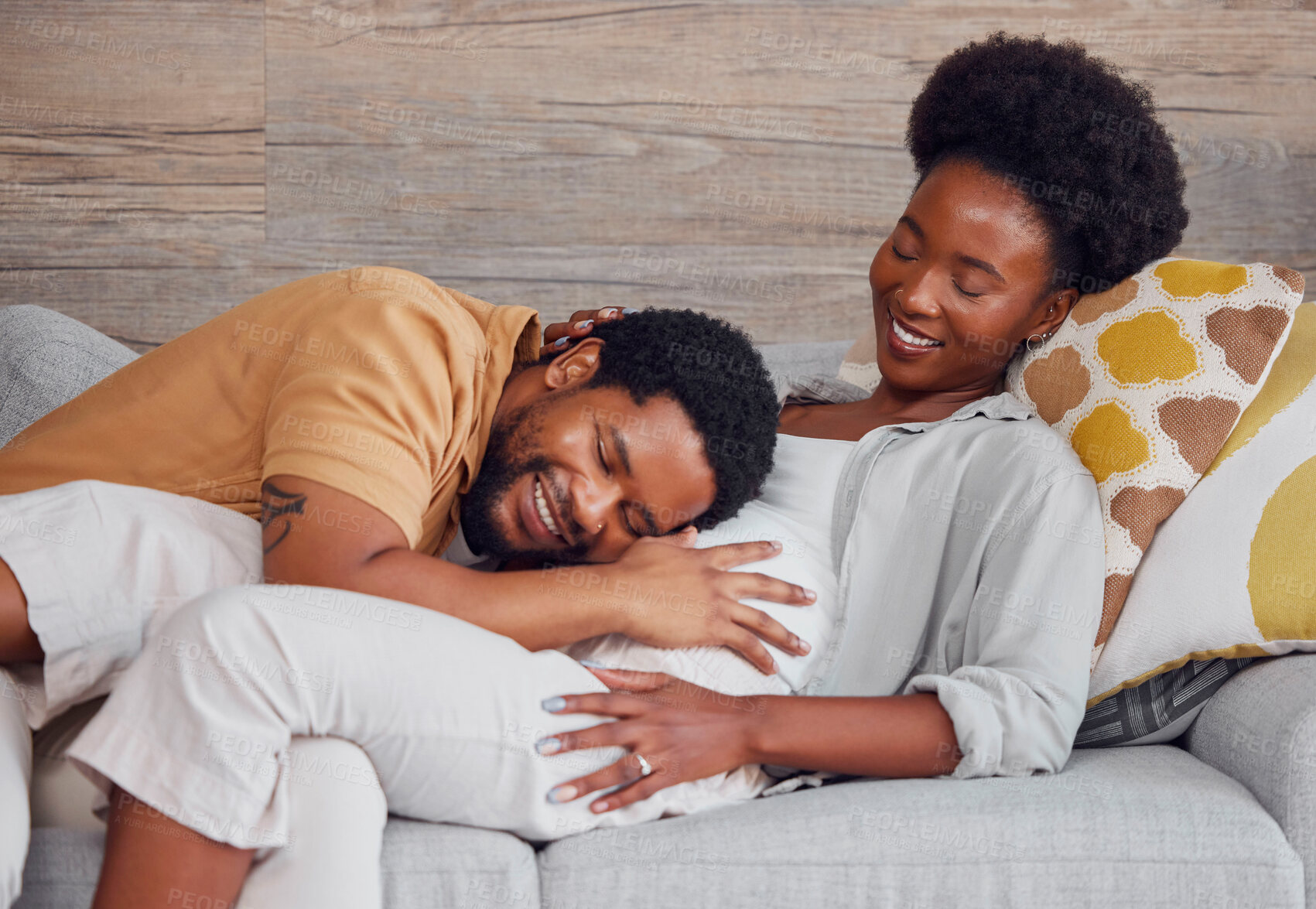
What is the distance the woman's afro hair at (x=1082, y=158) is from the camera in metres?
1.32

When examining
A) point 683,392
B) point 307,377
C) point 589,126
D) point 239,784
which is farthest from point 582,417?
point 589,126

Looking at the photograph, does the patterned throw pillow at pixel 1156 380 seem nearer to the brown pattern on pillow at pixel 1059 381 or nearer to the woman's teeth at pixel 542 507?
the brown pattern on pillow at pixel 1059 381

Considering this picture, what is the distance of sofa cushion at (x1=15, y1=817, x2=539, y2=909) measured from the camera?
34.8 inches

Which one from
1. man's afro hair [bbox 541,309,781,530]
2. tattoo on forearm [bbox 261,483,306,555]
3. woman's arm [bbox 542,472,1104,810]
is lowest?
woman's arm [bbox 542,472,1104,810]

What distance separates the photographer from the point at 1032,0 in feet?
6.91

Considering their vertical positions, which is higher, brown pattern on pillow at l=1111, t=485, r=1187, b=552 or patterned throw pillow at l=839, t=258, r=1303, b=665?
patterned throw pillow at l=839, t=258, r=1303, b=665

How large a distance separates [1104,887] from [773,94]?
5.38 feet

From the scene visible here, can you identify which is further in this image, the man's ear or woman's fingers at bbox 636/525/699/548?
the man's ear

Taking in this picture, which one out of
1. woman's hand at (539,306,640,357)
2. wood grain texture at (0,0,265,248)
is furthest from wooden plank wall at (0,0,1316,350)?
woman's hand at (539,306,640,357)

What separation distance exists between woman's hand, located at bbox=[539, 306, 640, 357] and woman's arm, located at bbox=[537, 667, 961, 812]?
478 millimetres

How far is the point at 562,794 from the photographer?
2.99ft

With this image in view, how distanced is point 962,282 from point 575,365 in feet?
1.73

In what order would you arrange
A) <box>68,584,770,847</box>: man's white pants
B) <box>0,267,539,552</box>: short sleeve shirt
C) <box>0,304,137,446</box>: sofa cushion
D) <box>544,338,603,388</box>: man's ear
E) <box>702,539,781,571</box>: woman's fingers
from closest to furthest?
<box>68,584,770,847</box>: man's white pants, <box>0,267,539,552</box>: short sleeve shirt, <box>702,539,781,571</box>: woman's fingers, <box>544,338,603,388</box>: man's ear, <box>0,304,137,446</box>: sofa cushion

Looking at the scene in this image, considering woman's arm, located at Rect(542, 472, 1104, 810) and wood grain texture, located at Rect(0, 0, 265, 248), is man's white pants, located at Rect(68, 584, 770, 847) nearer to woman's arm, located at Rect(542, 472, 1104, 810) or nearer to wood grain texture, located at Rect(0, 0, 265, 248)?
woman's arm, located at Rect(542, 472, 1104, 810)
